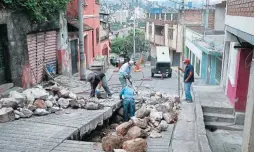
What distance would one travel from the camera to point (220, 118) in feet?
Answer: 31.0

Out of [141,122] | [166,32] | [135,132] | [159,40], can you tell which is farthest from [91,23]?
[159,40]

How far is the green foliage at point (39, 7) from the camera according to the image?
10016 millimetres

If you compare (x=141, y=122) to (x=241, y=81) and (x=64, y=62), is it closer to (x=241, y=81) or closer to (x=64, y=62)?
(x=241, y=81)

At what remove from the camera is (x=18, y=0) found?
33.1ft

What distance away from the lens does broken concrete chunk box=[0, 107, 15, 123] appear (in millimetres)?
7347

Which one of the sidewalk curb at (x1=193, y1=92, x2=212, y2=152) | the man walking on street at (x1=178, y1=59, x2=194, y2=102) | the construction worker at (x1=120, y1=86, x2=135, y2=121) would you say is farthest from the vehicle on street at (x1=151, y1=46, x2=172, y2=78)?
the construction worker at (x1=120, y1=86, x2=135, y2=121)

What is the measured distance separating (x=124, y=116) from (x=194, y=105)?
2.46 meters

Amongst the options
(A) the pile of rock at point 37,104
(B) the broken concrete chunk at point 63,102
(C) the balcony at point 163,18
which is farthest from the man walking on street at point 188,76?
(C) the balcony at point 163,18

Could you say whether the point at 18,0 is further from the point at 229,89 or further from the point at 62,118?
the point at 229,89

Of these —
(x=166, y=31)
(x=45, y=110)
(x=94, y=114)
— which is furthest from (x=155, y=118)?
(x=166, y=31)

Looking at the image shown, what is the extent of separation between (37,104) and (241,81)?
6.53m

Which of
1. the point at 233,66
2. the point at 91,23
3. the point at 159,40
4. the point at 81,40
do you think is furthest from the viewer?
the point at 159,40

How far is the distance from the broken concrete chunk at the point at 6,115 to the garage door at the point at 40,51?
413 cm

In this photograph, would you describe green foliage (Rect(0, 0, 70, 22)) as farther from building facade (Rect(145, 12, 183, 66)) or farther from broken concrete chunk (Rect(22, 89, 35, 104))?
building facade (Rect(145, 12, 183, 66))
